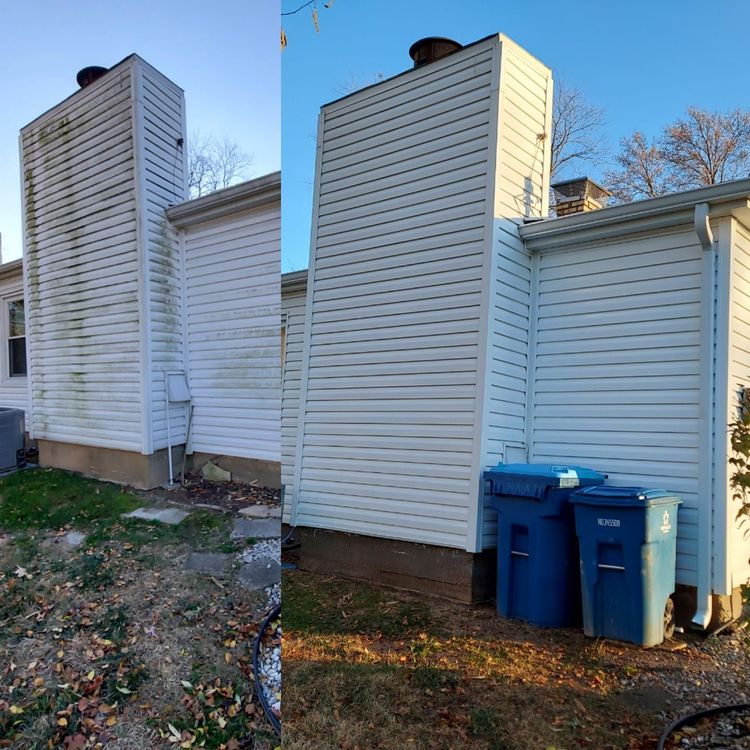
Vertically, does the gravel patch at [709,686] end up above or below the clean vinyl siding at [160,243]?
below

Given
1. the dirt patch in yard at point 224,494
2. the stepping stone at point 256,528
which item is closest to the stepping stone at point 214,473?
the dirt patch in yard at point 224,494

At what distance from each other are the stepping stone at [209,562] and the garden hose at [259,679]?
0.19 metres

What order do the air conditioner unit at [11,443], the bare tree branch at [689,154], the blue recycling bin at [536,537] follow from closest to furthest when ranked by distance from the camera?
the bare tree branch at [689,154], the blue recycling bin at [536,537], the air conditioner unit at [11,443]

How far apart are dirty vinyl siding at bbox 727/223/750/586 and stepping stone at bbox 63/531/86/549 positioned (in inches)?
84.3

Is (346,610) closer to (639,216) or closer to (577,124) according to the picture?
(577,124)

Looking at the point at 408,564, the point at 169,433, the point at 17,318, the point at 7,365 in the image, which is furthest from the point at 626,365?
the point at 7,365

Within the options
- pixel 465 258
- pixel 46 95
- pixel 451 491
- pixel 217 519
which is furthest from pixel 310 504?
pixel 46 95

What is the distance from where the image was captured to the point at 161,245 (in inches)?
71.2

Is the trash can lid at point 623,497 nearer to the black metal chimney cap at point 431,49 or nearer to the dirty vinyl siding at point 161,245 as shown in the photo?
the dirty vinyl siding at point 161,245

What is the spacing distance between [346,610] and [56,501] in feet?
3.58

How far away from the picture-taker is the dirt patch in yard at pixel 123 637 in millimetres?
1606

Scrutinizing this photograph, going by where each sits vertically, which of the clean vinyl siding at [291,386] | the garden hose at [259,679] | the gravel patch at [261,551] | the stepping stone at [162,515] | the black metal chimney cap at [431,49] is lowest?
the garden hose at [259,679]

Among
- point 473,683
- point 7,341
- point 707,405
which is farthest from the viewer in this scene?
point 7,341

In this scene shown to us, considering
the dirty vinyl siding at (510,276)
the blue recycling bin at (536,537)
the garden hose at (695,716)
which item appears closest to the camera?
the garden hose at (695,716)
